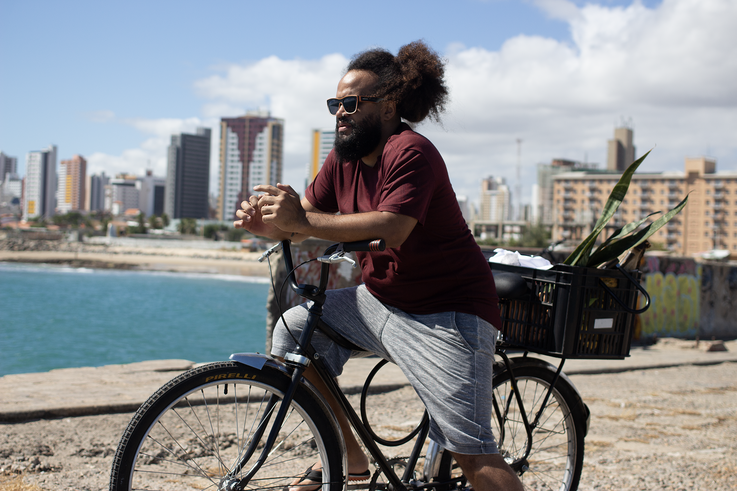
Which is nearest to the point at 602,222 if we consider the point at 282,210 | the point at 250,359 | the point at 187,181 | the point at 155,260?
the point at 282,210

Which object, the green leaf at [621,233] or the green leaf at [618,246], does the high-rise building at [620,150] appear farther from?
the green leaf at [618,246]

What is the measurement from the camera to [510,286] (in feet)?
8.13

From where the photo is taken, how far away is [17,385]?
483 cm

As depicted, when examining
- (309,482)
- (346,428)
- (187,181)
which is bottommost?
(309,482)

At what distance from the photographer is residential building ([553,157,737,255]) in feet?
438

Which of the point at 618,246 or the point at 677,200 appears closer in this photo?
the point at 618,246

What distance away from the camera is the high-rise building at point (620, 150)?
183125mm

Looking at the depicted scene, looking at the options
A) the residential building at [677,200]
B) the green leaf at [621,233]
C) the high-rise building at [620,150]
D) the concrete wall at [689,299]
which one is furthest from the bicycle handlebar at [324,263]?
the high-rise building at [620,150]

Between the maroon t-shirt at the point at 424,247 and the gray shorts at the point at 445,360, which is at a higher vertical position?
the maroon t-shirt at the point at 424,247

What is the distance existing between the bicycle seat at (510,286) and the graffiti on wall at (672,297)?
896 centimetres

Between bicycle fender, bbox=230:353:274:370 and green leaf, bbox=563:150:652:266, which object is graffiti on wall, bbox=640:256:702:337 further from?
bicycle fender, bbox=230:353:274:370

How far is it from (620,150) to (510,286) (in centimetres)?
20041

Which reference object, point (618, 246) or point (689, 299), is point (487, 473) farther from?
point (689, 299)

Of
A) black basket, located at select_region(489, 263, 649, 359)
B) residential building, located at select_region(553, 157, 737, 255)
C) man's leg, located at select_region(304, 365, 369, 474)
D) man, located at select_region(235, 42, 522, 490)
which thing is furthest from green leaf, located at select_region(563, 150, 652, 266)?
residential building, located at select_region(553, 157, 737, 255)
